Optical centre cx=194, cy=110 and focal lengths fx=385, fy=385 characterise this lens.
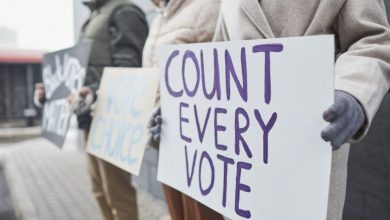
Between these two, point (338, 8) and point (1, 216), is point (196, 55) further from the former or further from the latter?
point (1, 216)

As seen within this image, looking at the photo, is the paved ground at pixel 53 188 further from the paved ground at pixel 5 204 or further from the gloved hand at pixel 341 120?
the gloved hand at pixel 341 120

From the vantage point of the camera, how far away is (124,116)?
1.66 m

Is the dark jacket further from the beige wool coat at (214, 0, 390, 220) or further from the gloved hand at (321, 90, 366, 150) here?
the gloved hand at (321, 90, 366, 150)

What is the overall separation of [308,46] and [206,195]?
0.51 meters

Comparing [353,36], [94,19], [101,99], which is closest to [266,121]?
[353,36]

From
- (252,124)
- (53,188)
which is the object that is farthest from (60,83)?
(53,188)

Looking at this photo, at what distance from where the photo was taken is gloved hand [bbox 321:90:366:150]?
0.68 meters

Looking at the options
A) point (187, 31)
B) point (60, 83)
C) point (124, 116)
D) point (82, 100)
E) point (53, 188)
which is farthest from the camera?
point (53, 188)

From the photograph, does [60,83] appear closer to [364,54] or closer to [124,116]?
[124,116]

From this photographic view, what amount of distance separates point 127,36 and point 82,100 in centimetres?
39

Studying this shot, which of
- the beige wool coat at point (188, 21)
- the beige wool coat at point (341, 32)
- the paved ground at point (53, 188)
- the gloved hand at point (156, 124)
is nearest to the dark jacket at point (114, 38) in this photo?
the beige wool coat at point (188, 21)

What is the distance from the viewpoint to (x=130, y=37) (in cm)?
192

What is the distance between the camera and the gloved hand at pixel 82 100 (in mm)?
1901

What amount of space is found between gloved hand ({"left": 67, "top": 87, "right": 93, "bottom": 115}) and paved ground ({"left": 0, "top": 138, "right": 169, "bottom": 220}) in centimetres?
146
